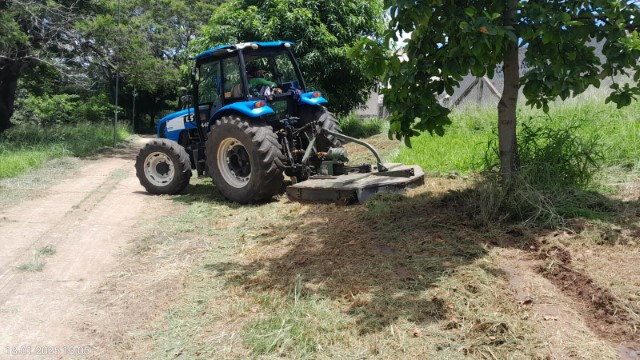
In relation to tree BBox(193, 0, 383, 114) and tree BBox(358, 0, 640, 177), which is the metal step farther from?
tree BBox(193, 0, 383, 114)

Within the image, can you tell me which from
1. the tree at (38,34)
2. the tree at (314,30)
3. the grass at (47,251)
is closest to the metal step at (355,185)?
the grass at (47,251)

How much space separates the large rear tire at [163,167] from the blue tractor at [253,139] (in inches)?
0.6

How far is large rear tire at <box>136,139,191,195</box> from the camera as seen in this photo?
8180 mm

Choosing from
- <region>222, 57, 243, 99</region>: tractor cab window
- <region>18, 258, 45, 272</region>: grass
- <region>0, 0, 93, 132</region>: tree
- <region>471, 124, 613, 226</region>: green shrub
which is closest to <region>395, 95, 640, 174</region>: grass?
<region>471, 124, 613, 226</region>: green shrub

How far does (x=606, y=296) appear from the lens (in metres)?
3.33

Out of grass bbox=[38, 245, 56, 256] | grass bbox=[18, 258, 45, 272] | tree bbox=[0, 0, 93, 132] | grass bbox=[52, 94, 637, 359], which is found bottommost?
grass bbox=[18, 258, 45, 272]

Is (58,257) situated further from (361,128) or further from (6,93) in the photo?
(6,93)

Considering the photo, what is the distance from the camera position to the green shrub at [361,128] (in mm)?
14477

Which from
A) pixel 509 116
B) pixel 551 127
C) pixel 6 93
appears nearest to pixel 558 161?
pixel 509 116

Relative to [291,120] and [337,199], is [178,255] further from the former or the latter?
[291,120]

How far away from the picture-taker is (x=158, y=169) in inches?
340

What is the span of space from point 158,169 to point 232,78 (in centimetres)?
203

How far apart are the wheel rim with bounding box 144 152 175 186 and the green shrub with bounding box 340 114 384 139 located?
6689 millimetres

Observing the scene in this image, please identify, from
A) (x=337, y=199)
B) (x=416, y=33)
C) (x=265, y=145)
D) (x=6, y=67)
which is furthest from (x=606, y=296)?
(x=6, y=67)
